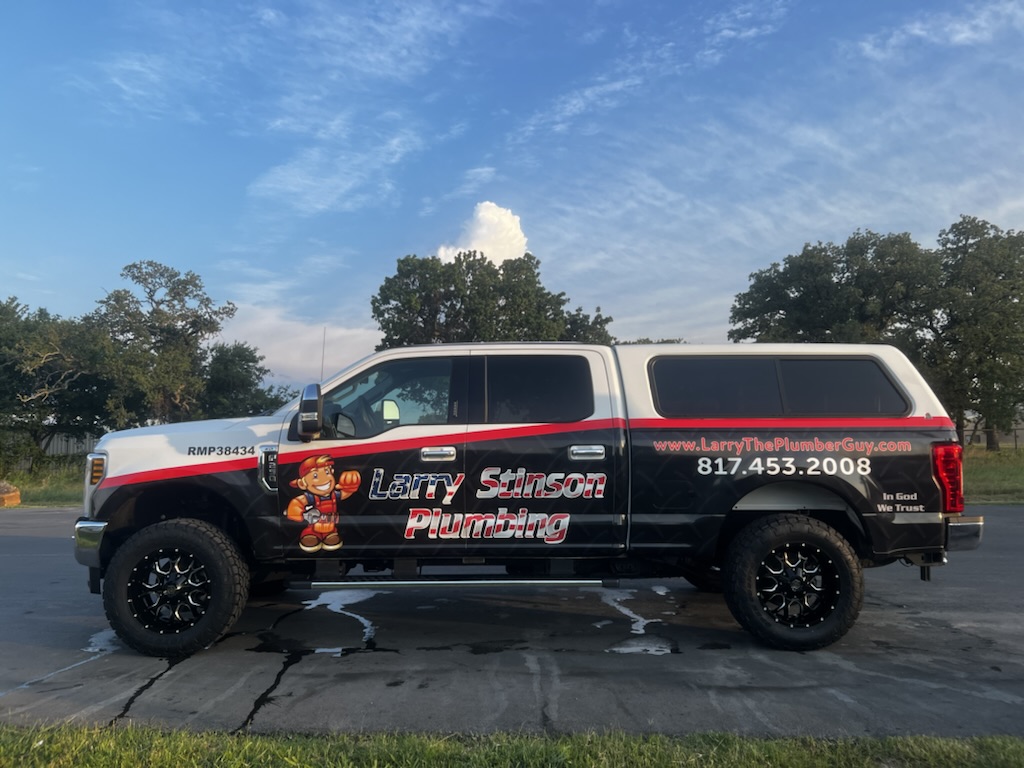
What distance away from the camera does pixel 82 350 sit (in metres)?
32.4

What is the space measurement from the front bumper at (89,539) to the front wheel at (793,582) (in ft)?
15.0

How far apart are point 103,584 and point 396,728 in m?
2.70

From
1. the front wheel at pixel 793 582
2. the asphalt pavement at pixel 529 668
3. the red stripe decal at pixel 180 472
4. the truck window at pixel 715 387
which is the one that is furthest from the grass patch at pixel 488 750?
the truck window at pixel 715 387

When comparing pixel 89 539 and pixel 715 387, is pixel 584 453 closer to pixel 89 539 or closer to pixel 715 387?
pixel 715 387

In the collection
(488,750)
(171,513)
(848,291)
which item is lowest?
(488,750)

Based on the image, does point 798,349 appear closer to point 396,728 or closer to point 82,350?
point 396,728

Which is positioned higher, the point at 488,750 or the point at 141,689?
the point at 488,750

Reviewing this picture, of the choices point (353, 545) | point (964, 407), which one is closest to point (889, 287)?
point (964, 407)

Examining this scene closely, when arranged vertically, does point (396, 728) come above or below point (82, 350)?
below

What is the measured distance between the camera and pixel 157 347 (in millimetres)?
34719

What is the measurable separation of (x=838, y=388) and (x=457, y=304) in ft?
91.5

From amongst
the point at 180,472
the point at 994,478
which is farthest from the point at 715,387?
the point at 994,478

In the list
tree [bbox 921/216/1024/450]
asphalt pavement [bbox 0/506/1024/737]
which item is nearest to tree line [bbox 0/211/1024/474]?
tree [bbox 921/216/1024/450]

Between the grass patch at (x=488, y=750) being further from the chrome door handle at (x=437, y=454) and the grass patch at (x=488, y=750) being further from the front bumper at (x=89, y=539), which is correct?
the chrome door handle at (x=437, y=454)
